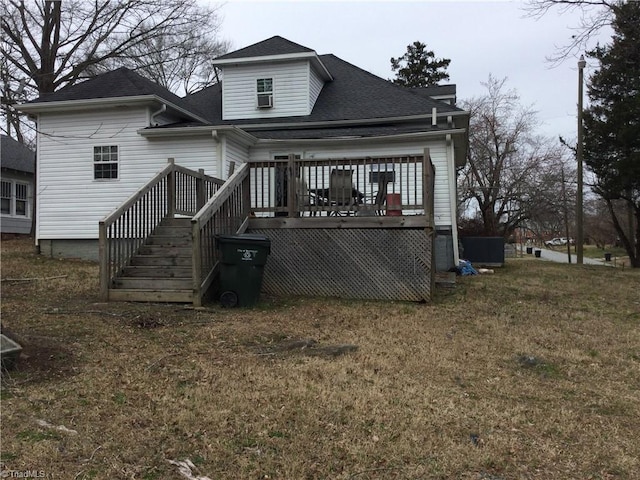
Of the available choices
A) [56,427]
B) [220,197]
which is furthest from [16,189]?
[56,427]

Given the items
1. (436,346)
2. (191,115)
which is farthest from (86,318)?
(191,115)

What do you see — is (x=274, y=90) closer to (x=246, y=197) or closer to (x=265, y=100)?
(x=265, y=100)

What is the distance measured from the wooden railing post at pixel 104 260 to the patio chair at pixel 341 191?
3.70 metres

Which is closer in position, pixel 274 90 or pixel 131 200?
pixel 131 200

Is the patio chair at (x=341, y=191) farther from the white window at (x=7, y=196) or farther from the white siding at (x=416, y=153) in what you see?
the white window at (x=7, y=196)

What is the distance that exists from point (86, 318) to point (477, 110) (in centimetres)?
3072

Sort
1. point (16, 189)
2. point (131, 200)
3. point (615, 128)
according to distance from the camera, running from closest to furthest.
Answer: point (131, 200) < point (615, 128) < point (16, 189)

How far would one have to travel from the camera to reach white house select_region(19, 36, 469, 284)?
42.9 feet

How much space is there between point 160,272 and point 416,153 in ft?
25.8

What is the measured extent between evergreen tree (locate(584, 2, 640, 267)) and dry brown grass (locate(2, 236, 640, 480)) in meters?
15.9

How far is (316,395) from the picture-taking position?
157 inches

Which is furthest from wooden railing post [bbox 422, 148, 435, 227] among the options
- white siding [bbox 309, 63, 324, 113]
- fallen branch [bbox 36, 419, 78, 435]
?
white siding [bbox 309, 63, 324, 113]

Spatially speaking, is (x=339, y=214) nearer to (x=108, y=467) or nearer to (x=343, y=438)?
(x=343, y=438)

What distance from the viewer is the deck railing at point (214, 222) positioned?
732cm
